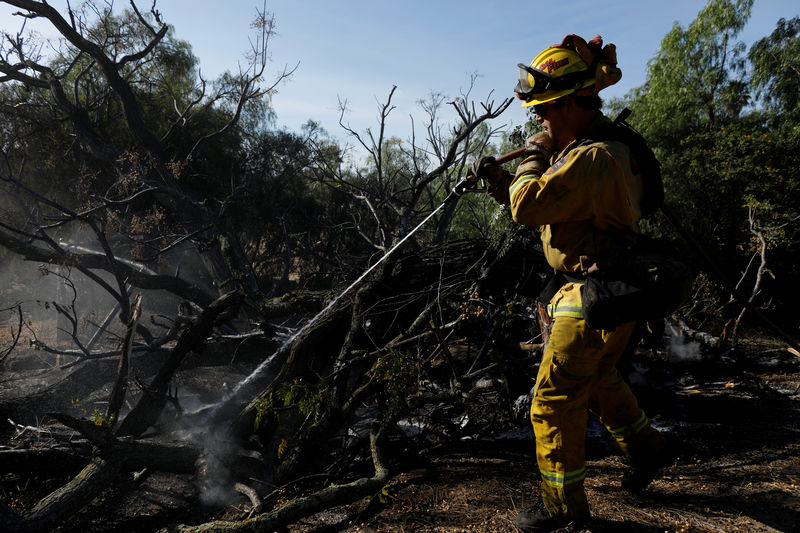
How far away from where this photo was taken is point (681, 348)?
5.05 metres

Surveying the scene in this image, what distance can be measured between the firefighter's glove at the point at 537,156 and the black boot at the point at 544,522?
4.91 ft

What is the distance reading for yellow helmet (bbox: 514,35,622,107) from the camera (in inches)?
77.2

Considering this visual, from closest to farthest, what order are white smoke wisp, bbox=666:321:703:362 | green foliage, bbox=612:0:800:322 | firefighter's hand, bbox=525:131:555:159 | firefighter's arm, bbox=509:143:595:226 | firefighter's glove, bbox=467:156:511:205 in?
1. firefighter's arm, bbox=509:143:595:226
2. firefighter's hand, bbox=525:131:555:159
3. firefighter's glove, bbox=467:156:511:205
4. white smoke wisp, bbox=666:321:703:362
5. green foliage, bbox=612:0:800:322

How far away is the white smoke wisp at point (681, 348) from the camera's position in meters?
5.01

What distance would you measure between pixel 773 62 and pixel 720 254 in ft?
18.1

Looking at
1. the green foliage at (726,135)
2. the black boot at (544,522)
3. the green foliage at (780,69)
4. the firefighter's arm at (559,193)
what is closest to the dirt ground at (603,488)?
the black boot at (544,522)

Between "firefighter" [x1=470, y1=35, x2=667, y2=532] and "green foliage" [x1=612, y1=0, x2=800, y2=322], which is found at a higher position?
"green foliage" [x1=612, y1=0, x2=800, y2=322]

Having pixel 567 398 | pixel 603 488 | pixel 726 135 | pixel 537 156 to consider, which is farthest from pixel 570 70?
pixel 726 135

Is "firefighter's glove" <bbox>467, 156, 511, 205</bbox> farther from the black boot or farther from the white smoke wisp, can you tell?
the white smoke wisp

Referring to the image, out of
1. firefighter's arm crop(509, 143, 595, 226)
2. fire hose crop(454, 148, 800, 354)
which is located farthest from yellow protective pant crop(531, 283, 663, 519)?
fire hose crop(454, 148, 800, 354)

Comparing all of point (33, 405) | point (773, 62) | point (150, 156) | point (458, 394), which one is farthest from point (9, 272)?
point (773, 62)

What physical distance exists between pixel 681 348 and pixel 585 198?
426cm

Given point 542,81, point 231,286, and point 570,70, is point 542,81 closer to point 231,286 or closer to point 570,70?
point 570,70

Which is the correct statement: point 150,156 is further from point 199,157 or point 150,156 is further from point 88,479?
point 88,479
